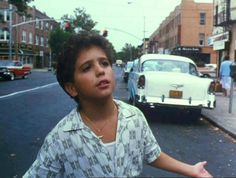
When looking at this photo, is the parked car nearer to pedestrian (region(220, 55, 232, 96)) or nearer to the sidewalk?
the sidewalk

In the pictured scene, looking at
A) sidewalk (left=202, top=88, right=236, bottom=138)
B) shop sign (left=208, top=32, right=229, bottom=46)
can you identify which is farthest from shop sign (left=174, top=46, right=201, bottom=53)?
sidewalk (left=202, top=88, right=236, bottom=138)

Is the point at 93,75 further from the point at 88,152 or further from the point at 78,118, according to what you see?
the point at 88,152

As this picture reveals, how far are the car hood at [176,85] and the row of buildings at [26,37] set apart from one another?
5114 cm

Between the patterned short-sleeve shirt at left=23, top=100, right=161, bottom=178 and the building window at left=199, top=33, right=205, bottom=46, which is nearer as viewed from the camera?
the patterned short-sleeve shirt at left=23, top=100, right=161, bottom=178

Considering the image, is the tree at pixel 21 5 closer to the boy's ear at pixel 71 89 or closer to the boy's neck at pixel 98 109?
the boy's ear at pixel 71 89

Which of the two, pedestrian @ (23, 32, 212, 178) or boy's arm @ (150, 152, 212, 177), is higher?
pedestrian @ (23, 32, 212, 178)

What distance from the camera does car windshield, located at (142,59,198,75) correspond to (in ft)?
45.9

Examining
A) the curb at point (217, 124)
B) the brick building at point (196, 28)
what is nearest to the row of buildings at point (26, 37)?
the brick building at point (196, 28)

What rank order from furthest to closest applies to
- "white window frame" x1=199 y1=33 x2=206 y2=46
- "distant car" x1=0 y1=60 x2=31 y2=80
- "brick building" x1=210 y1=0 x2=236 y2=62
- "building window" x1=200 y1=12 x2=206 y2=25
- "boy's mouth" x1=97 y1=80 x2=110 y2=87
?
"building window" x1=200 y1=12 x2=206 y2=25 → "white window frame" x1=199 y1=33 x2=206 y2=46 → "distant car" x1=0 y1=60 x2=31 y2=80 → "brick building" x1=210 y1=0 x2=236 y2=62 → "boy's mouth" x1=97 y1=80 x2=110 y2=87

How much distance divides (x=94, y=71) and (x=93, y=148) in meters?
0.33

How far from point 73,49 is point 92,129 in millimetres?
362

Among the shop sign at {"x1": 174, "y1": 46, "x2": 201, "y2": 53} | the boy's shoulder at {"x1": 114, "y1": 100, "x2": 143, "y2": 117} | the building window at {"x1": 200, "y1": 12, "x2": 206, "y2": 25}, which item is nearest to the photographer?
the boy's shoulder at {"x1": 114, "y1": 100, "x2": 143, "y2": 117}

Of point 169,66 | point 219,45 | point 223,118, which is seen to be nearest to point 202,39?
point 219,45

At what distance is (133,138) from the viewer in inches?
88.4
